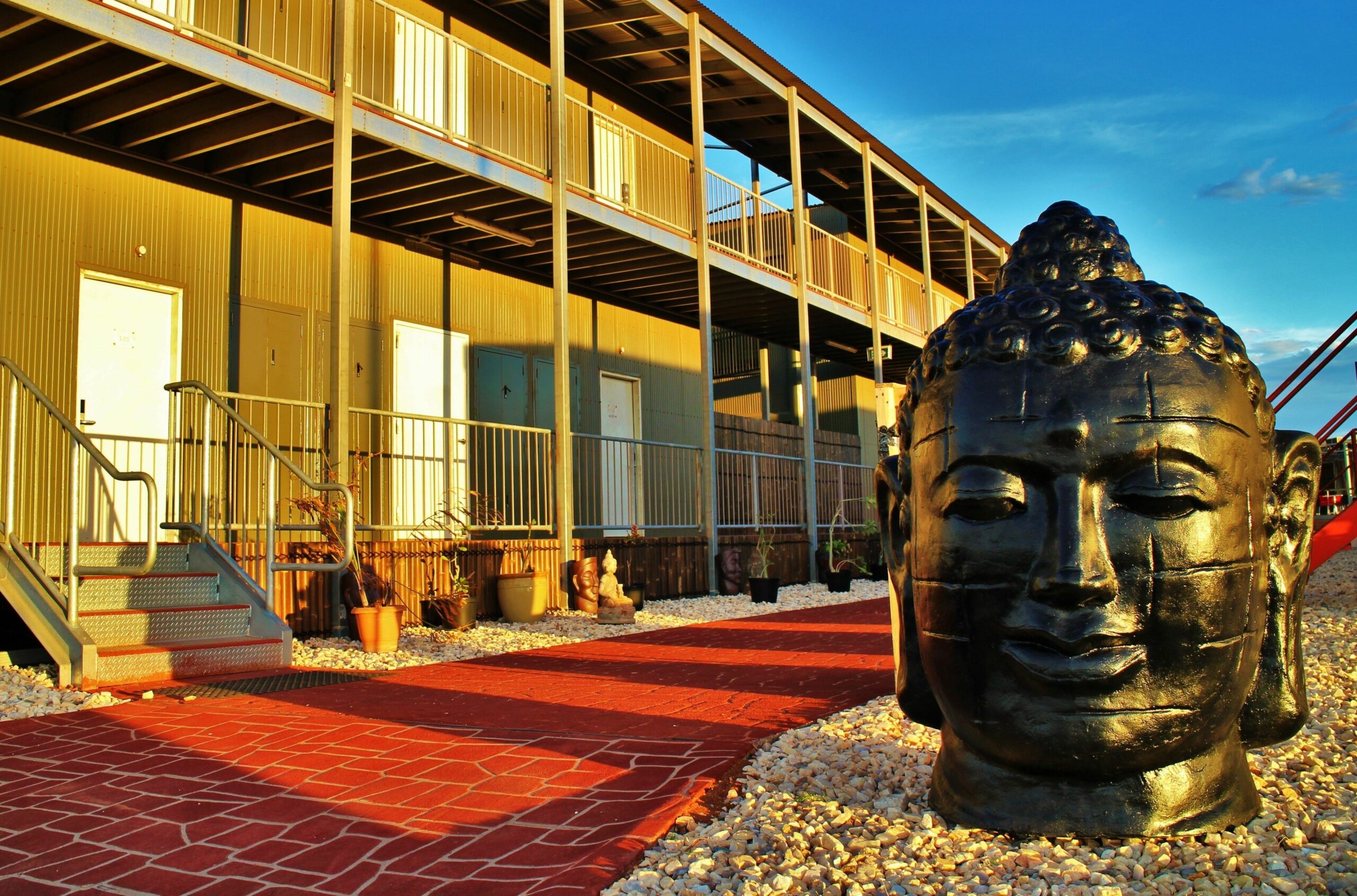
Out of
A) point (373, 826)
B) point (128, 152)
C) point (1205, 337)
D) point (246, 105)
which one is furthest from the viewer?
point (128, 152)

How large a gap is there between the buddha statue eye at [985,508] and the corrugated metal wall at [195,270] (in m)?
8.23

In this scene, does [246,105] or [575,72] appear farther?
[575,72]

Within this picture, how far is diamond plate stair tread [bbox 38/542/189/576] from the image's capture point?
6.84m

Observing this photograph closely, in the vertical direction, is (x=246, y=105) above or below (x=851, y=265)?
below

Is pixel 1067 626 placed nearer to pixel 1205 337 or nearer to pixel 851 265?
pixel 1205 337

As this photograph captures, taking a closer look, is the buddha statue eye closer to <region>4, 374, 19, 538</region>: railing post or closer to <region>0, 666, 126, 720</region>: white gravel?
<region>0, 666, 126, 720</region>: white gravel

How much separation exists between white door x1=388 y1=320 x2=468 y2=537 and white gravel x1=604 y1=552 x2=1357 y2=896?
7291mm

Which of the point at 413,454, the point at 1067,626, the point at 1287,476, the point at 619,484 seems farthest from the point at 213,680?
the point at 619,484

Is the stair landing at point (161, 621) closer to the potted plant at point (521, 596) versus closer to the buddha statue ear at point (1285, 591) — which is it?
the potted plant at point (521, 596)

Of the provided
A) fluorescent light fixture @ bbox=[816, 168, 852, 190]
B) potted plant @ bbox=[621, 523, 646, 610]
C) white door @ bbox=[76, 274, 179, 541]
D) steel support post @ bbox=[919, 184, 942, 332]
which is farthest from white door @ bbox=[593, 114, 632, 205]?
steel support post @ bbox=[919, 184, 942, 332]

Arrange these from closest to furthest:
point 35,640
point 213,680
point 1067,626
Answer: point 1067,626 < point 213,680 < point 35,640

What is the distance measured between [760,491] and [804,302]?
2.93m

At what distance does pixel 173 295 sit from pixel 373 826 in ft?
24.3

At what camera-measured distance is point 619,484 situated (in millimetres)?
13258
